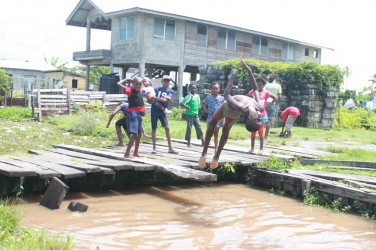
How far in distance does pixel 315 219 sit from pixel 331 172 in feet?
6.39

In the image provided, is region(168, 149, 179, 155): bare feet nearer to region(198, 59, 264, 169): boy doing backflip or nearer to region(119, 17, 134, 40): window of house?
region(198, 59, 264, 169): boy doing backflip

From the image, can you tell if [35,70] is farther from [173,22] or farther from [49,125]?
[49,125]

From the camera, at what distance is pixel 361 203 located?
6.73 meters

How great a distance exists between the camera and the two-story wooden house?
24.0m

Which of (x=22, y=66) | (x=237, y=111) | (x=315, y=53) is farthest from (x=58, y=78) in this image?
(x=237, y=111)

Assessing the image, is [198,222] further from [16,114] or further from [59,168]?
[16,114]

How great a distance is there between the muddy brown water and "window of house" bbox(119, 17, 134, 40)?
58.8 ft

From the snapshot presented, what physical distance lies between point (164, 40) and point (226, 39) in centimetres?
423

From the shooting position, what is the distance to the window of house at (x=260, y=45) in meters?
→ 28.2

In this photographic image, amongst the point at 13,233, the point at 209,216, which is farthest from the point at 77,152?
the point at 13,233

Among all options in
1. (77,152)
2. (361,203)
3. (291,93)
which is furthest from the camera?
(291,93)

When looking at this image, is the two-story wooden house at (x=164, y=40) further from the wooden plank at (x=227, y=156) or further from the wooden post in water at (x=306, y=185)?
the wooden post in water at (x=306, y=185)

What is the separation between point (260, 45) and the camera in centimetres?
2855

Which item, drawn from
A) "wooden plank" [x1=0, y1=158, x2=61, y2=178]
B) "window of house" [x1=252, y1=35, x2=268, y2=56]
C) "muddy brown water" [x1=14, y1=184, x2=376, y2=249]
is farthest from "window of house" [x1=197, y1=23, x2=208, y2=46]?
"wooden plank" [x1=0, y1=158, x2=61, y2=178]
